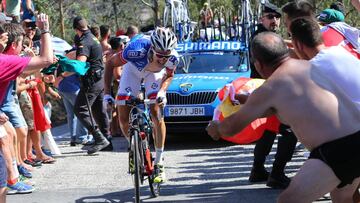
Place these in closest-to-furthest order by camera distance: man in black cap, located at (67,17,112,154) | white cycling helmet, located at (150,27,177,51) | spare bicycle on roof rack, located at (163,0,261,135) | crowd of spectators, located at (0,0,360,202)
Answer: crowd of spectators, located at (0,0,360,202) < white cycling helmet, located at (150,27,177,51) < man in black cap, located at (67,17,112,154) < spare bicycle on roof rack, located at (163,0,261,135)

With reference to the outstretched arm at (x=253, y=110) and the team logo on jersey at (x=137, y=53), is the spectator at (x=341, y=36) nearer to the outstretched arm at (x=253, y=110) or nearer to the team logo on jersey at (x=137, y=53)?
the team logo on jersey at (x=137, y=53)

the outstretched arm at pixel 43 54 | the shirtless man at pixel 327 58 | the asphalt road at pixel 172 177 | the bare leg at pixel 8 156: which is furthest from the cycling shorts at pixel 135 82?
the shirtless man at pixel 327 58

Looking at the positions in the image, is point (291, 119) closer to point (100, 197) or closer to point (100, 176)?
point (100, 197)

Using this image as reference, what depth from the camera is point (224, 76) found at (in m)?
12.8

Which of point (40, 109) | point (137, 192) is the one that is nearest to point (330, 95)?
point (137, 192)

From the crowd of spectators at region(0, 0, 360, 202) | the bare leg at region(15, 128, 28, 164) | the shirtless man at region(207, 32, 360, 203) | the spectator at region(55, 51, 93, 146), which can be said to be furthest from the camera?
the spectator at region(55, 51, 93, 146)

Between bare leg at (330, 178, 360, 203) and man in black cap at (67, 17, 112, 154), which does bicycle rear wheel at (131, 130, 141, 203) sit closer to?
bare leg at (330, 178, 360, 203)

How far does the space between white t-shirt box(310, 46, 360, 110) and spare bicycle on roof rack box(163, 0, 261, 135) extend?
6.78 meters

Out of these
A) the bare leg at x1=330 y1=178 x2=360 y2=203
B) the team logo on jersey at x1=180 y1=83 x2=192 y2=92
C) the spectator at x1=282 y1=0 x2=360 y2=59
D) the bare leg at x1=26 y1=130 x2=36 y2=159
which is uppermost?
the spectator at x1=282 y1=0 x2=360 y2=59

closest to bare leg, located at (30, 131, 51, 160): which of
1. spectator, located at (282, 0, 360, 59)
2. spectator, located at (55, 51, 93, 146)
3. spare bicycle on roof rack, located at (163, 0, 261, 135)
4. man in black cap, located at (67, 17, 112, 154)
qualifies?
man in black cap, located at (67, 17, 112, 154)

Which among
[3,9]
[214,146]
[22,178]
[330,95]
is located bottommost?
[214,146]

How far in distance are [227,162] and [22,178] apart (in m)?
2.97

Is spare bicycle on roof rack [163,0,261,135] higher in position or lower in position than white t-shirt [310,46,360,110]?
lower

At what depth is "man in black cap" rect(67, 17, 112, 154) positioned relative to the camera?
12000mm
